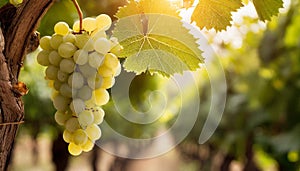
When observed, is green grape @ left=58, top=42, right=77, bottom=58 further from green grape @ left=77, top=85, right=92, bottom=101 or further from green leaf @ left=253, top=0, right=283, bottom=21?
green leaf @ left=253, top=0, right=283, bottom=21

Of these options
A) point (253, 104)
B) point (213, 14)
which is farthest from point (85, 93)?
point (253, 104)

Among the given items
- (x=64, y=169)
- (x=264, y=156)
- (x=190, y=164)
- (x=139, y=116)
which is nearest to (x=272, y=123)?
A: (x=264, y=156)

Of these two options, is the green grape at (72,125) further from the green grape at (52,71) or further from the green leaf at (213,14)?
the green leaf at (213,14)

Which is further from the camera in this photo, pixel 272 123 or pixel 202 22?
pixel 272 123

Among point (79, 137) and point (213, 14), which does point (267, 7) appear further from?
point (79, 137)

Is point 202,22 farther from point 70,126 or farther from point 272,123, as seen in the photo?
point 272,123

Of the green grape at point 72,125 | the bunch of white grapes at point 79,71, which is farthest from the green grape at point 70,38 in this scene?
the green grape at point 72,125
